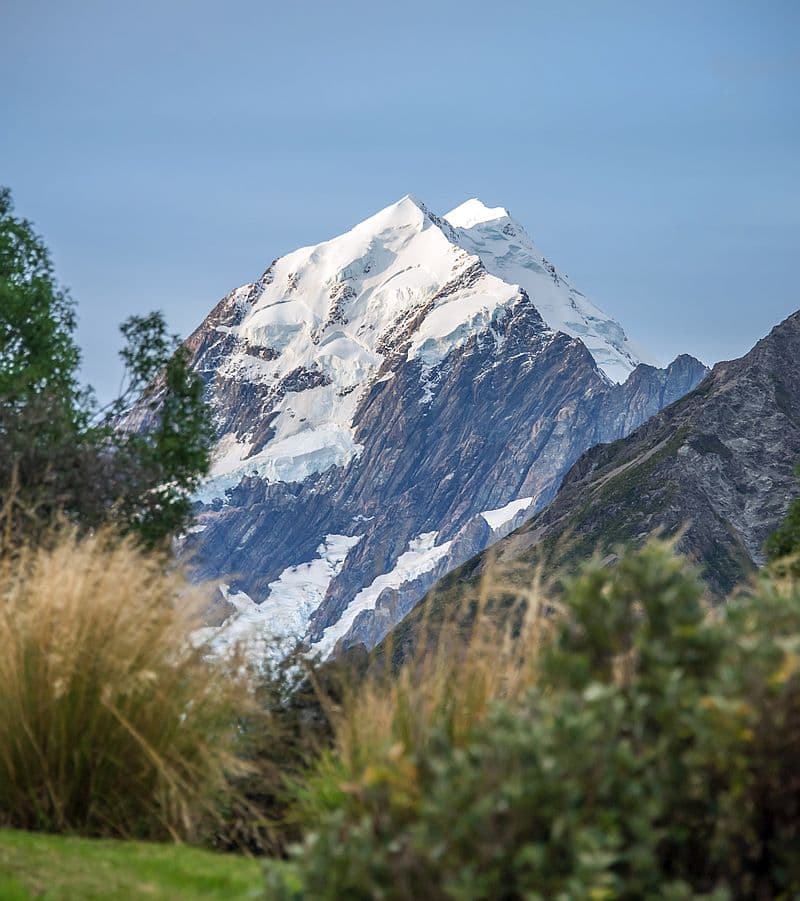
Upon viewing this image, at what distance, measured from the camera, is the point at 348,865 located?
536cm

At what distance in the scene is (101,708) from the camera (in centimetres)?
925

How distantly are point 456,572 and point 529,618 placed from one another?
18993 cm

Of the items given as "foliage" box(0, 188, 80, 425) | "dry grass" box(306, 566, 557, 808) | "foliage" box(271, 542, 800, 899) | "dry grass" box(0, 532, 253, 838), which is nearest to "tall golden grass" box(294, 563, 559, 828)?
"dry grass" box(306, 566, 557, 808)

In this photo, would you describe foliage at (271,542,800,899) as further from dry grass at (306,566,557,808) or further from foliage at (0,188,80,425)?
foliage at (0,188,80,425)

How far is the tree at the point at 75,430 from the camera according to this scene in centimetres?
1599

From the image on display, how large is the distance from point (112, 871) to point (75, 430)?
47.0ft

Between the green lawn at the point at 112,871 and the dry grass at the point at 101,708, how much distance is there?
0.54 metres

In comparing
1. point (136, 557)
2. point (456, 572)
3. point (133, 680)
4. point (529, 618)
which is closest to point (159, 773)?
point (133, 680)

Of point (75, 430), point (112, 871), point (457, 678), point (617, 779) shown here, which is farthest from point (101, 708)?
point (75, 430)

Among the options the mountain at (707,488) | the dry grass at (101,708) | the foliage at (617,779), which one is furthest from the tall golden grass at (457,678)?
the mountain at (707,488)

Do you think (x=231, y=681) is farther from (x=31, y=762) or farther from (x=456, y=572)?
(x=456, y=572)

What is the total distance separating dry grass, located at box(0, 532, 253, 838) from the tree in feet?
3.12

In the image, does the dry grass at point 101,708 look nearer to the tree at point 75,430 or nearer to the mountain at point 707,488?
the tree at point 75,430

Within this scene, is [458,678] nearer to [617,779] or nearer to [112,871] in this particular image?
[112,871]
